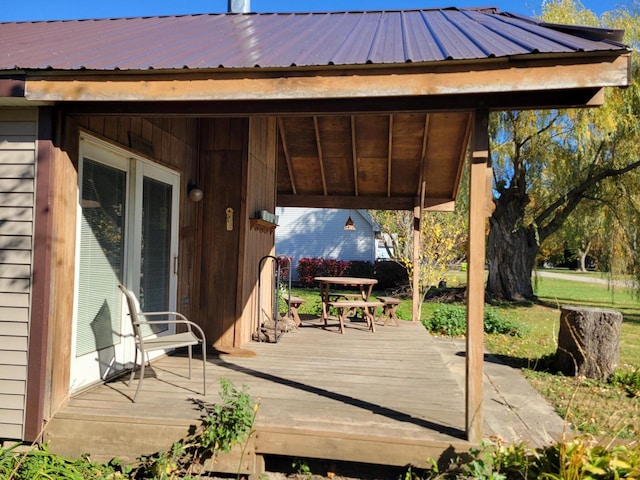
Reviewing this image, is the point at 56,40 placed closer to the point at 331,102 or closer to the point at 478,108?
the point at 331,102

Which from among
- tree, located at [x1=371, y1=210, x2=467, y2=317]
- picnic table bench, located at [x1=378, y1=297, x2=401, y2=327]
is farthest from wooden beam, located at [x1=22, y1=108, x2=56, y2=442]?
tree, located at [x1=371, y1=210, x2=467, y2=317]

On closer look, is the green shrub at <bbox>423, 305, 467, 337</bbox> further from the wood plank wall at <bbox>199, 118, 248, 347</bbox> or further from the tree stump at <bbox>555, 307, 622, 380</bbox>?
the wood plank wall at <bbox>199, 118, 248, 347</bbox>

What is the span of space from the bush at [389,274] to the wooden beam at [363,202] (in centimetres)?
997

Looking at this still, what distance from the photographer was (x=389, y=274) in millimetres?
19125

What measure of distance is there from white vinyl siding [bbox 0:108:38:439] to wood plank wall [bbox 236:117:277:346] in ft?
8.47

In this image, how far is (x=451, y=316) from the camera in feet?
32.3

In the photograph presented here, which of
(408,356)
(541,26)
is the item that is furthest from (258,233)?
(541,26)

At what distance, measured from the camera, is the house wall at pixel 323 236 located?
71.6 feet

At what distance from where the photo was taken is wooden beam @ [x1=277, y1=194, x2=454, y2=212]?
29.1 feet

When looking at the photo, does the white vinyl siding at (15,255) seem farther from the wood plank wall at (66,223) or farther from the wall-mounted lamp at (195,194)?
the wall-mounted lamp at (195,194)

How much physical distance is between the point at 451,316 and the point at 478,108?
7246 millimetres

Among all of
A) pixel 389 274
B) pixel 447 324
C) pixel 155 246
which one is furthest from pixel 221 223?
pixel 389 274

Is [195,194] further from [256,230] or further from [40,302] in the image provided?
[40,302]

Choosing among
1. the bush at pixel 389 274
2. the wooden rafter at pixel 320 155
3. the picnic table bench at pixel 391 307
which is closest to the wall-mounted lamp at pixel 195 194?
the wooden rafter at pixel 320 155
